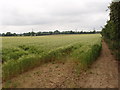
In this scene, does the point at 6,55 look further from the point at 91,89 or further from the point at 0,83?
the point at 91,89

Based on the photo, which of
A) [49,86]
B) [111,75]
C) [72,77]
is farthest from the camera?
[111,75]

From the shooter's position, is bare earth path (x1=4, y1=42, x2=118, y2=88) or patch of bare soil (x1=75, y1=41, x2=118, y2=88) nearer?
bare earth path (x1=4, y1=42, x2=118, y2=88)

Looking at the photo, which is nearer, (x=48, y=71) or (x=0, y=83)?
(x=0, y=83)

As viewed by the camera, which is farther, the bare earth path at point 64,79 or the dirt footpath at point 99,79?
the dirt footpath at point 99,79

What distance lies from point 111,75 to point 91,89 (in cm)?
265

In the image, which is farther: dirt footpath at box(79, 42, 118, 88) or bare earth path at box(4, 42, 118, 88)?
dirt footpath at box(79, 42, 118, 88)

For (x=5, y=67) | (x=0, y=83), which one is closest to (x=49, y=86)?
(x=0, y=83)

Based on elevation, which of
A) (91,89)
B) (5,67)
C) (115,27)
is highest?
(115,27)

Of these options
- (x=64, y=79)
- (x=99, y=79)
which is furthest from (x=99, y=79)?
(x=64, y=79)

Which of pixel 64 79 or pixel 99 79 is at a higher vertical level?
pixel 64 79

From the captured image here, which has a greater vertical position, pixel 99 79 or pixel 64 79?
pixel 64 79

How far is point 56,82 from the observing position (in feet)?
27.3

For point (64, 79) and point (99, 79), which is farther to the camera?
point (99, 79)

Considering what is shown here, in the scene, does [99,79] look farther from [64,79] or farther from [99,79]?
[64,79]
